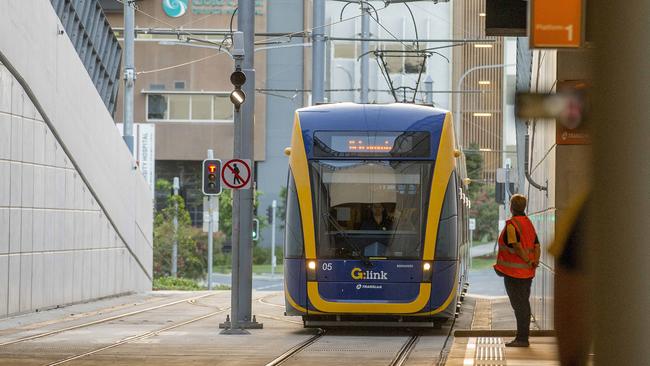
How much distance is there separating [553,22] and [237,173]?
14.1 m

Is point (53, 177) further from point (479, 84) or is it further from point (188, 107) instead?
point (479, 84)

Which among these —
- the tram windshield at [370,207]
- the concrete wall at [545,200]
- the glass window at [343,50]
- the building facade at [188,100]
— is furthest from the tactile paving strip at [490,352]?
the glass window at [343,50]

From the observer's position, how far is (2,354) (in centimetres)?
1391

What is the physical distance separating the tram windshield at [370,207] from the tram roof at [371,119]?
0.49 metres

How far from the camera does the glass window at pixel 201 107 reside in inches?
2520

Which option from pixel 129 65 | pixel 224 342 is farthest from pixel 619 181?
pixel 129 65

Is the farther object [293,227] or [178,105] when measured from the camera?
[178,105]

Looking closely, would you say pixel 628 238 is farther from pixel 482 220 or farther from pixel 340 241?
pixel 482 220

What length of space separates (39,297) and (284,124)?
4154 cm

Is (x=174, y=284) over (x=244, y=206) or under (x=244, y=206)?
under

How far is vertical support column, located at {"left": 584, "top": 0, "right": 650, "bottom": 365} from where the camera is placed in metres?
3.01

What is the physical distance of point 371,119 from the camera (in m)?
18.1

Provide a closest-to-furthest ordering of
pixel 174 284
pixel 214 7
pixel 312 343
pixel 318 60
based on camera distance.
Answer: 1. pixel 312 343
2. pixel 318 60
3. pixel 174 284
4. pixel 214 7

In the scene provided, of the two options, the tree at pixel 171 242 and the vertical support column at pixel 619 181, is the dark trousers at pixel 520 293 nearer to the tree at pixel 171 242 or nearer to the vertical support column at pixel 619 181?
the vertical support column at pixel 619 181
